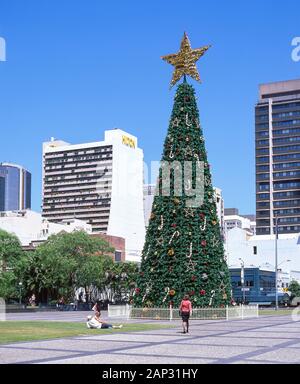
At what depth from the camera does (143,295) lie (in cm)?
3894

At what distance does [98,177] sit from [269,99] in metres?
57.7

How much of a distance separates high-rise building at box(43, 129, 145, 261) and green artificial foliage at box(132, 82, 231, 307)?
477 ft

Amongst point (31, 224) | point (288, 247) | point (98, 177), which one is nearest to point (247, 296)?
point (288, 247)

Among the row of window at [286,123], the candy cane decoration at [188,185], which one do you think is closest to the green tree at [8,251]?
the candy cane decoration at [188,185]

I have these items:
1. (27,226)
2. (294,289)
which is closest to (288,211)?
(294,289)

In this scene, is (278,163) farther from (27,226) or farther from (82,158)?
(27,226)

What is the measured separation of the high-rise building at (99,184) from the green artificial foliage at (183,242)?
145m

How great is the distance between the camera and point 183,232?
38438 millimetres

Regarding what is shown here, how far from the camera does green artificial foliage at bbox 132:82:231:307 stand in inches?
1496

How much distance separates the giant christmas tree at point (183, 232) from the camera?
38.0 metres

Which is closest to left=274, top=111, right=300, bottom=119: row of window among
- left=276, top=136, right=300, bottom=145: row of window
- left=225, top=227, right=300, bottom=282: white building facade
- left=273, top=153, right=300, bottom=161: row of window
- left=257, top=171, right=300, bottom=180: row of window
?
left=276, top=136, right=300, bottom=145: row of window
